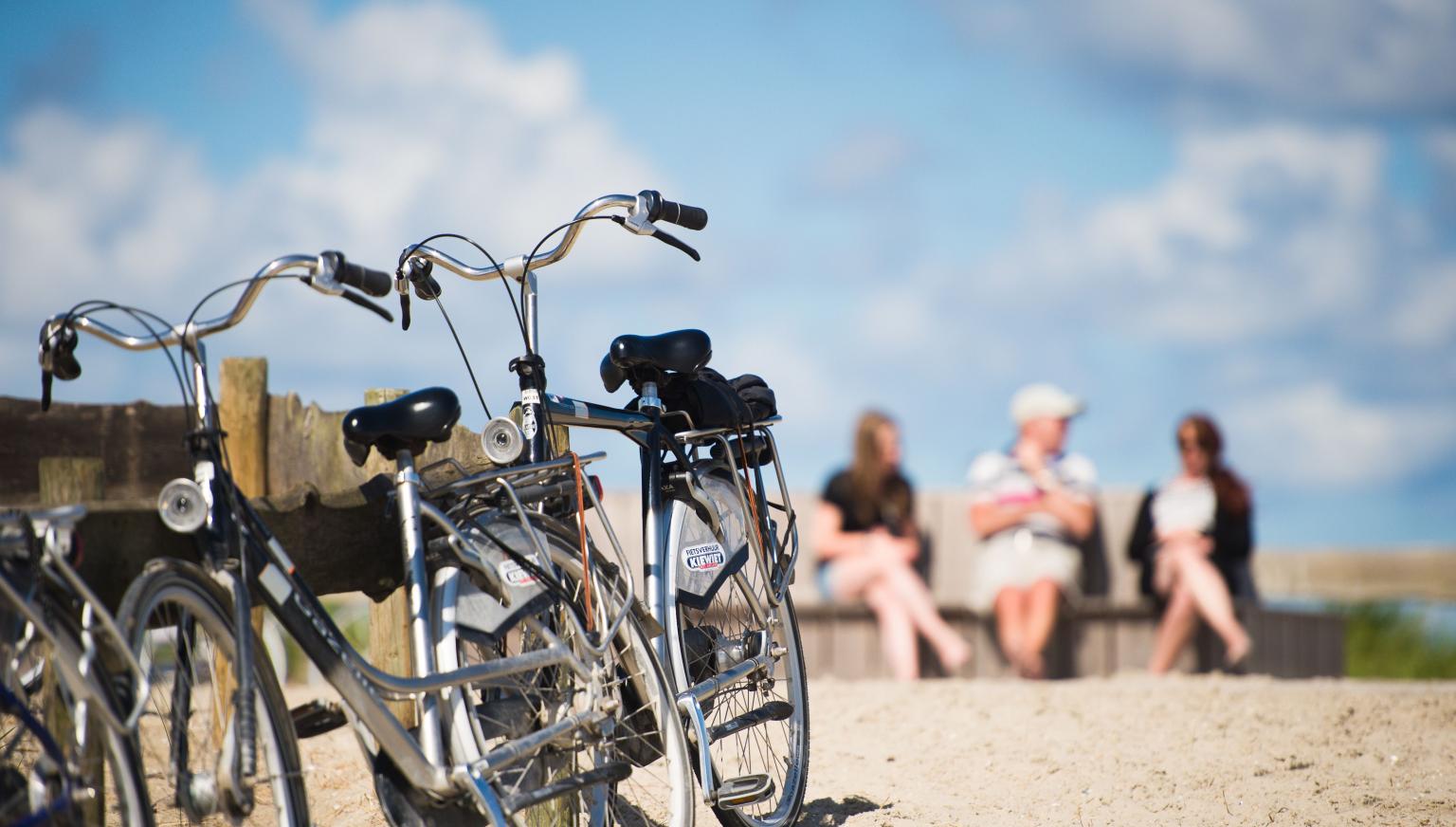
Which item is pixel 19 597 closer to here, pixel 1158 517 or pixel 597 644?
pixel 597 644

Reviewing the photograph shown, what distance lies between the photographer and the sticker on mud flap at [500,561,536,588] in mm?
3604

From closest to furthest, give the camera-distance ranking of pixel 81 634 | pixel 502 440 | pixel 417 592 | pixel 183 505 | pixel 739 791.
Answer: pixel 81 634 < pixel 183 505 < pixel 417 592 < pixel 502 440 < pixel 739 791

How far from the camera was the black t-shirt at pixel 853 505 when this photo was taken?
9297 mm

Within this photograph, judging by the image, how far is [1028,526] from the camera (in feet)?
29.8

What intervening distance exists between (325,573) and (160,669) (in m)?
0.79

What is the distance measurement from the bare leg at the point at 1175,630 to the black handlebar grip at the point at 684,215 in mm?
5817

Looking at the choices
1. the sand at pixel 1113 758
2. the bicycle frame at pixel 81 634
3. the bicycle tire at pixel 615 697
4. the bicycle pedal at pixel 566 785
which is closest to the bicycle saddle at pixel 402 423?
the bicycle tire at pixel 615 697

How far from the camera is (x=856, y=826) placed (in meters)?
4.68

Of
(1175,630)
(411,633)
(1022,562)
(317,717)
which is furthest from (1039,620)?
(317,717)

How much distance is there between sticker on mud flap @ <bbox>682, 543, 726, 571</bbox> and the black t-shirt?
192 inches

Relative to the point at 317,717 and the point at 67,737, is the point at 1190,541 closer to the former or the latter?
the point at 317,717

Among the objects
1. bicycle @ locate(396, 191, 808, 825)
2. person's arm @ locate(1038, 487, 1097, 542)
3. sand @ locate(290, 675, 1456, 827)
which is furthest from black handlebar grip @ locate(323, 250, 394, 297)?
person's arm @ locate(1038, 487, 1097, 542)

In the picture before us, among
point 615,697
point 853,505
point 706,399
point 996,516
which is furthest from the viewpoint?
point 853,505

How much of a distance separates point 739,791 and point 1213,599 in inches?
230
